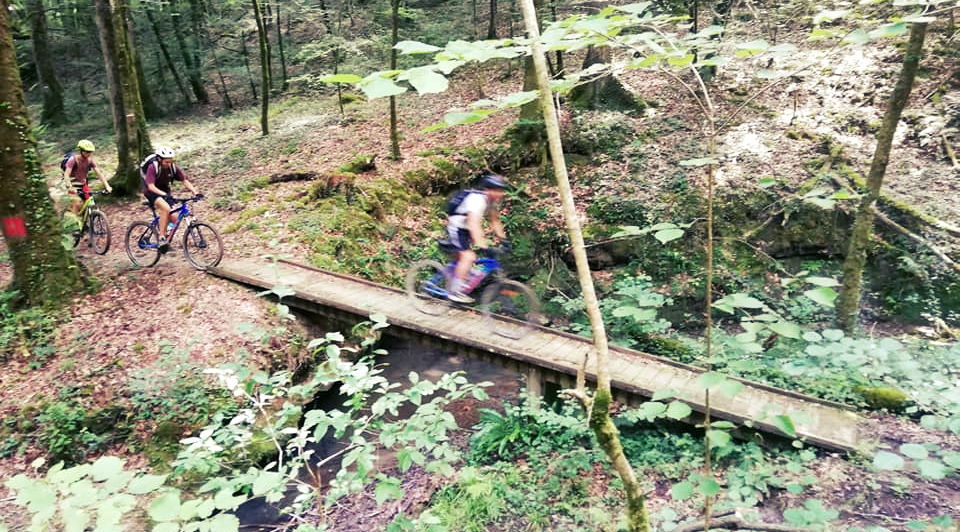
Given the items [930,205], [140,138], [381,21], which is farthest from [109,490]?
[381,21]

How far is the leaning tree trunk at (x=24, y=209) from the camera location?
665 cm

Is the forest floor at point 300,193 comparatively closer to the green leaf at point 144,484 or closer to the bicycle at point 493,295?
the green leaf at point 144,484

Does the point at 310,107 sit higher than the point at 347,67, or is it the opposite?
the point at 347,67

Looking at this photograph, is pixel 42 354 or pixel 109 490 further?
pixel 42 354

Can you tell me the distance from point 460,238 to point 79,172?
7007mm

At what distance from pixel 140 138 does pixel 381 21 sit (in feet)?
35.0

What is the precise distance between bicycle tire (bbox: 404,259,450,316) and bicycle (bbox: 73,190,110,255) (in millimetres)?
5776

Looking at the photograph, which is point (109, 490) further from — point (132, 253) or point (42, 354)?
point (132, 253)

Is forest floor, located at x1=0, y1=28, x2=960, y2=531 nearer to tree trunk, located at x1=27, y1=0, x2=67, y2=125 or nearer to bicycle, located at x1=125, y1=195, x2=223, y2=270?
bicycle, located at x1=125, y1=195, x2=223, y2=270

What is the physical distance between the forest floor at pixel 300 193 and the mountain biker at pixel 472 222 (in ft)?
8.08

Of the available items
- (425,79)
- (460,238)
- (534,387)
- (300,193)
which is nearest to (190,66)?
(300,193)

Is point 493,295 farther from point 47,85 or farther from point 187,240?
point 47,85

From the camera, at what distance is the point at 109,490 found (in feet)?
6.48

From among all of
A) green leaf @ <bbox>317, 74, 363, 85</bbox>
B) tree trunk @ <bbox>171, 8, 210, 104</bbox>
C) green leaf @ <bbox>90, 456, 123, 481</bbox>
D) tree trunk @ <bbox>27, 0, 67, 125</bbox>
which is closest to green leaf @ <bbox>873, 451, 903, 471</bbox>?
green leaf @ <bbox>317, 74, 363, 85</bbox>
